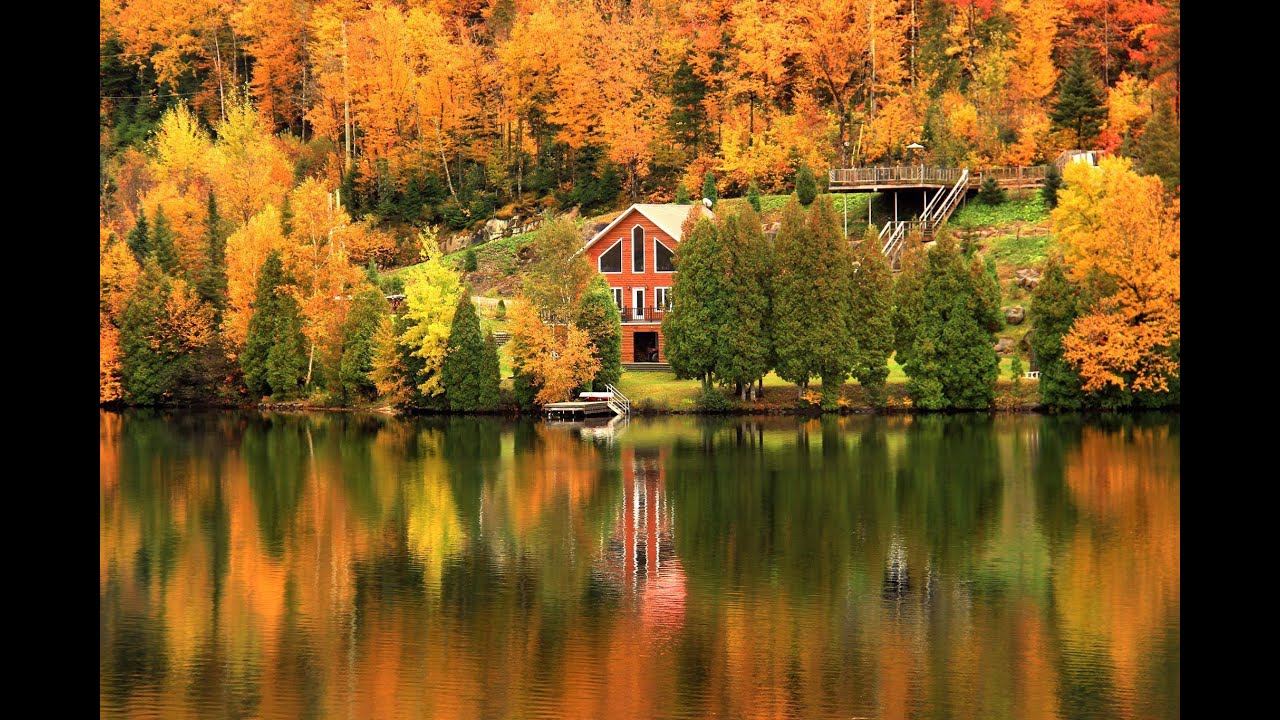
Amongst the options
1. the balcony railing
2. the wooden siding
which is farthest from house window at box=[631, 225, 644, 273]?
the balcony railing

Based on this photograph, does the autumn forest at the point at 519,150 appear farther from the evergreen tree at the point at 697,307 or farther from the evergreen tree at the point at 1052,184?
the evergreen tree at the point at 1052,184

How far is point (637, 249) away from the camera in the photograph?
67438mm

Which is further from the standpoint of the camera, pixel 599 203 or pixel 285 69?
pixel 285 69

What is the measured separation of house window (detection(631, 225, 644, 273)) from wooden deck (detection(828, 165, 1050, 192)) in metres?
9.90

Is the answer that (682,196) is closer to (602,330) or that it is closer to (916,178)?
(916,178)

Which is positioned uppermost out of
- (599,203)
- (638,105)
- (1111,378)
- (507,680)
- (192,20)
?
(192,20)

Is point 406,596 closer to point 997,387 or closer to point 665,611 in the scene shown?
point 665,611

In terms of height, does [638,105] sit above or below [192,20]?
below

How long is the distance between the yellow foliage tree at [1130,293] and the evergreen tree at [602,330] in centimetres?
1639
